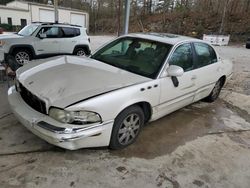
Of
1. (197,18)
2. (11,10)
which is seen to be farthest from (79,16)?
(197,18)

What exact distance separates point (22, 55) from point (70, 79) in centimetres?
556

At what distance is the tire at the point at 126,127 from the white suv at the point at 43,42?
5.33 m

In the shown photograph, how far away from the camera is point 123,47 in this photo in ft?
13.4

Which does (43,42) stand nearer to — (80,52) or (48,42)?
(48,42)

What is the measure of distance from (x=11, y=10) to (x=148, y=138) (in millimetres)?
31285

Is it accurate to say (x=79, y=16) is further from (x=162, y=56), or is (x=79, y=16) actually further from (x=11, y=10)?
(x=162, y=56)

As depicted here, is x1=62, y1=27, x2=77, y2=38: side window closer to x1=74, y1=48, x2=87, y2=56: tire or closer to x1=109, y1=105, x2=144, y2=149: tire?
x1=74, y1=48, x2=87, y2=56: tire

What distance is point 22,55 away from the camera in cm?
773

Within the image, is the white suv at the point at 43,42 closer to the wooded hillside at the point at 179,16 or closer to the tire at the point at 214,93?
the tire at the point at 214,93

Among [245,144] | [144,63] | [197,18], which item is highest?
[197,18]

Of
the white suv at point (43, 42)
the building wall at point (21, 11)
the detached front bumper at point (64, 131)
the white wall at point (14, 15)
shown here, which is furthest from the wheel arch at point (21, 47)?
the white wall at point (14, 15)

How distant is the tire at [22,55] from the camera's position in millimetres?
7537

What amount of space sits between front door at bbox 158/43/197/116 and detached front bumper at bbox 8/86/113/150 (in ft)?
3.59

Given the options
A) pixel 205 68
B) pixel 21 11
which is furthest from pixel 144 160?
pixel 21 11
